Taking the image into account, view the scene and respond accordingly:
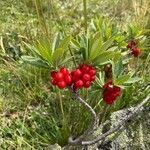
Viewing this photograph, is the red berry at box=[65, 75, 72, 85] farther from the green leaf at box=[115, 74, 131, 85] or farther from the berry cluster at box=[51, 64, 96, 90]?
the green leaf at box=[115, 74, 131, 85]

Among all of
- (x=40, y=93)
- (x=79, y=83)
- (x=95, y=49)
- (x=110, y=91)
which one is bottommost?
(x=40, y=93)

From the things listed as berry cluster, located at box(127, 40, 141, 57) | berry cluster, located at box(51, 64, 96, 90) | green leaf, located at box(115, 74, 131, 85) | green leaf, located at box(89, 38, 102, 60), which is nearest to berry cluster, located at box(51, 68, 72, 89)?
berry cluster, located at box(51, 64, 96, 90)

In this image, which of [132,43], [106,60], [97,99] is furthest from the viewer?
[97,99]

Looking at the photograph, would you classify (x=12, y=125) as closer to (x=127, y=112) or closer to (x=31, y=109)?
(x=31, y=109)

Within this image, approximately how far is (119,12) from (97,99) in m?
1.82

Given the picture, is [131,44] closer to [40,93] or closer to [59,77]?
[59,77]

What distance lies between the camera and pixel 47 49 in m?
1.86

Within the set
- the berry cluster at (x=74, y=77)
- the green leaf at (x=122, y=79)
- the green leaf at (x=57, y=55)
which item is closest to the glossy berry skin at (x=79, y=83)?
the berry cluster at (x=74, y=77)

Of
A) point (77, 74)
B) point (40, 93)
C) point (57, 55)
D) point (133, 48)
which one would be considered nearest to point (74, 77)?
point (77, 74)

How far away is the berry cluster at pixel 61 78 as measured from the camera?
1.80m

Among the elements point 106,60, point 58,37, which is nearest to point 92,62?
point 106,60

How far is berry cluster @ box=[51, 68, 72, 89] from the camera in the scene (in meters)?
1.80

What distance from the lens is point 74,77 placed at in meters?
1.86

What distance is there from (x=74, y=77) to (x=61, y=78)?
8 cm
